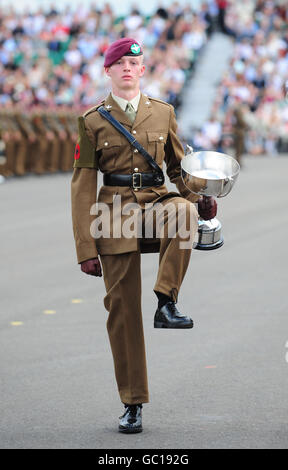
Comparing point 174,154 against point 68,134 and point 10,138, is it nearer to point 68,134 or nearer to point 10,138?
point 10,138

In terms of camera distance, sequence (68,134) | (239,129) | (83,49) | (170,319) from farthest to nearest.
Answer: (83,49) → (239,129) → (68,134) → (170,319)

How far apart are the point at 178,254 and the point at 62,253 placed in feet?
23.5

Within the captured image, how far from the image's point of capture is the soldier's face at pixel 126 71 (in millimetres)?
5125

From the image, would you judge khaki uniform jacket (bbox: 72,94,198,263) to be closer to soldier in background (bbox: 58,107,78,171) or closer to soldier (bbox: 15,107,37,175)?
soldier (bbox: 15,107,37,175)

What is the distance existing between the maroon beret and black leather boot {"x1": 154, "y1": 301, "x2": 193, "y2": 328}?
3.70 ft

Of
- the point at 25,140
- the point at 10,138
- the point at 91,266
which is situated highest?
the point at 91,266

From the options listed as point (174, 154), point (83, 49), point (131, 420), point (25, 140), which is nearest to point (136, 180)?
point (174, 154)

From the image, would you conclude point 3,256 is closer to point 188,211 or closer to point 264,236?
point 264,236

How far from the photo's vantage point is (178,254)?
5.04 m

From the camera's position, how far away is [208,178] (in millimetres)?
5047

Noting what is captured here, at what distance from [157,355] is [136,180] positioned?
2.19 metres

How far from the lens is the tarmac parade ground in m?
5.30

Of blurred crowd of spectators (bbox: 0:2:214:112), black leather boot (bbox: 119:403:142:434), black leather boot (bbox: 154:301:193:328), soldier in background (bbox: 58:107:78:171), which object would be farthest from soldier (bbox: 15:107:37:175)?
black leather boot (bbox: 154:301:193:328)
